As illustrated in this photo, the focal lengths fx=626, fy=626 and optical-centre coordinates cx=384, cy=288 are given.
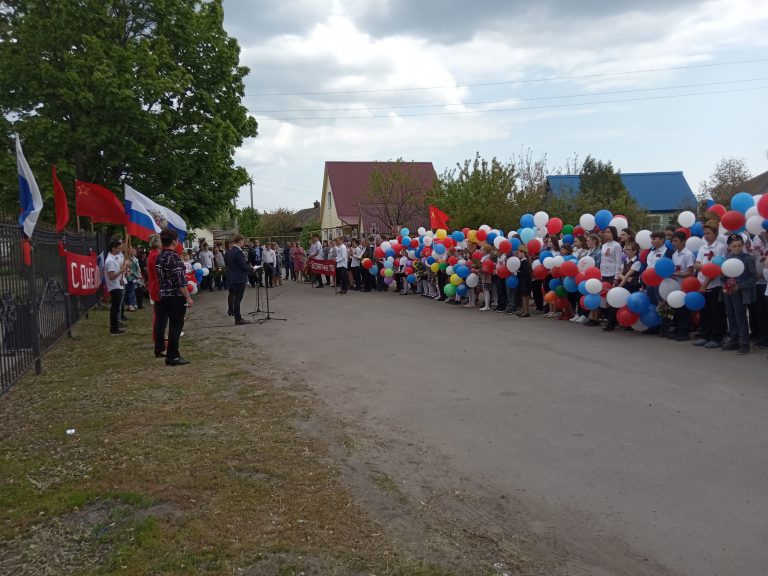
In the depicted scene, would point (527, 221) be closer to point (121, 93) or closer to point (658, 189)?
point (121, 93)

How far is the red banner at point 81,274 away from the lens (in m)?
12.0

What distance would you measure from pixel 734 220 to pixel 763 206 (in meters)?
0.58

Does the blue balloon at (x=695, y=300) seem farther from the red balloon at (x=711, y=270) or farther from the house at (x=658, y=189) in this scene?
the house at (x=658, y=189)

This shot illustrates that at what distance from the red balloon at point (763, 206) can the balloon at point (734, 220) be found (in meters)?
0.40

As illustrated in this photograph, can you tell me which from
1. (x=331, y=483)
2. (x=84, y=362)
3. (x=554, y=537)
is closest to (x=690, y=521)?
(x=554, y=537)

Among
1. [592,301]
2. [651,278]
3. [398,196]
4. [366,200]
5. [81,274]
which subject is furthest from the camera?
[366,200]

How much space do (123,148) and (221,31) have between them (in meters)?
6.72

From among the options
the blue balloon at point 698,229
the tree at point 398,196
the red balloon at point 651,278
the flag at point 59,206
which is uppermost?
the tree at point 398,196

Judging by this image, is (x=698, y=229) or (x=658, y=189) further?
(x=658, y=189)

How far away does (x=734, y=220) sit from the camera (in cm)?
964

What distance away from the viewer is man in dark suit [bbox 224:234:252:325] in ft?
46.2

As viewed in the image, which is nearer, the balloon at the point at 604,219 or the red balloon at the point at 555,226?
the balloon at the point at 604,219

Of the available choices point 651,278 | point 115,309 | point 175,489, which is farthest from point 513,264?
point 175,489

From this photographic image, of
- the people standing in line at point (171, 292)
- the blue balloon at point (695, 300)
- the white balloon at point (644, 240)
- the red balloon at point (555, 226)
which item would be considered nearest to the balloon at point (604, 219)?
the red balloon at point (555, 226)
